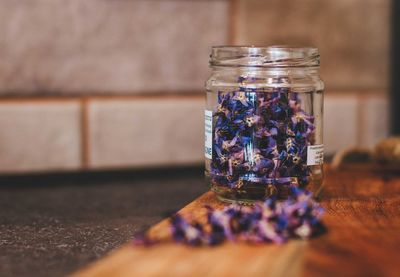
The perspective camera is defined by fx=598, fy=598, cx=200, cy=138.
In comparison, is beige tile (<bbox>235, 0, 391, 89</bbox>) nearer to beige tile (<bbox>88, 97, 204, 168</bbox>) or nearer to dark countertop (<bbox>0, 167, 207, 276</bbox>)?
beige tile (<bbox>88, 97, 204, 168</bbox>)

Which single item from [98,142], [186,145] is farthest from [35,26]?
[186,145]

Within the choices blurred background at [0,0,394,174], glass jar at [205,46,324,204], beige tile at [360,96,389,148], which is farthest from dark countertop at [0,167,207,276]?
beige tile at [360,96,389,148]

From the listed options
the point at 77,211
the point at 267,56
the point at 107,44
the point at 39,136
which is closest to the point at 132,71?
the point at 107,44

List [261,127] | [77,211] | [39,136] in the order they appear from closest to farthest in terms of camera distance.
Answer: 1. [261,127]
2. [77,211]
3. [39,136]

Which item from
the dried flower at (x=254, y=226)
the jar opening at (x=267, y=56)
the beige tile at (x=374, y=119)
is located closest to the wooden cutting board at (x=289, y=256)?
the dried flower at (x=254, y=226)

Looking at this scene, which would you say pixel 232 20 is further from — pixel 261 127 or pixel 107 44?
pixel 261 127

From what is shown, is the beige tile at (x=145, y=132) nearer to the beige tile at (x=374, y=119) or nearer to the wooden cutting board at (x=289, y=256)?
the beige tile at (x=374, y=119)
